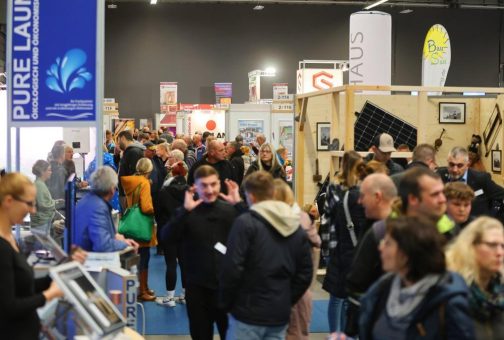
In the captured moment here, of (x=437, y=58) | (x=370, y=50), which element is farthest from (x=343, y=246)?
(x=437, y=58)

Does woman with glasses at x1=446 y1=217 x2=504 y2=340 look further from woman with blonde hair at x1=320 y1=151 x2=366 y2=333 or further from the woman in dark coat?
the woman in dark coat

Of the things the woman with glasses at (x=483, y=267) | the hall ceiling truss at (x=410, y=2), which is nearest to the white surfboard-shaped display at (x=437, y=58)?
the woman with glasses at (x=483, y=267)

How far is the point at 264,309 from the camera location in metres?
3.76

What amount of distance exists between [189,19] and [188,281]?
24.2m

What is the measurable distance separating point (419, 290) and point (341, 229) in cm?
238

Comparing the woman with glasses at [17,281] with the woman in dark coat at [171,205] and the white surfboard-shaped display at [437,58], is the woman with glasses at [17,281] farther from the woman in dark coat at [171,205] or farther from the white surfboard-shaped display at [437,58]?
the white surfboard-shaped display at [437,58]

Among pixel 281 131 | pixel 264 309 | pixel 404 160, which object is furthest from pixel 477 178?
pixel 281 131

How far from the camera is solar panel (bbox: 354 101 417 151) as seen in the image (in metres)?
8.24

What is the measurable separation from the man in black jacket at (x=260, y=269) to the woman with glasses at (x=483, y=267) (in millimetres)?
1110

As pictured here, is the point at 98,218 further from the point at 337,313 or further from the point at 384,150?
the point at 384,150

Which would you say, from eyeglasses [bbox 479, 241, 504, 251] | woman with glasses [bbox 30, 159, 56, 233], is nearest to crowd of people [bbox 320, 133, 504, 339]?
eyeglasses [bbox 479, 241, 504, 251]

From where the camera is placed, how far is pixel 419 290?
253cm

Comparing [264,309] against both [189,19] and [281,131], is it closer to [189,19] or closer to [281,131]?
[281,131]

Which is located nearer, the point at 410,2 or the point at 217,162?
the point at 217,162
